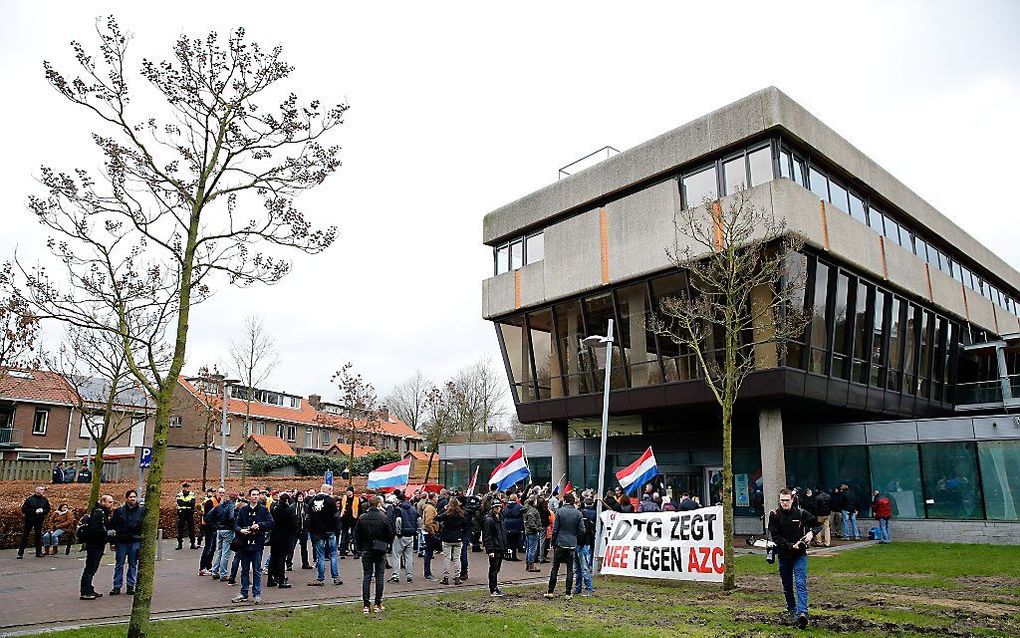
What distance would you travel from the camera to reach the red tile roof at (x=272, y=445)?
2391 inches

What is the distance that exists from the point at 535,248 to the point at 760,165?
10860mm

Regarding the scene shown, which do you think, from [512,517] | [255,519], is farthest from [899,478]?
[255,519]

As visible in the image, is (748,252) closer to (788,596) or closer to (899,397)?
(788,596)

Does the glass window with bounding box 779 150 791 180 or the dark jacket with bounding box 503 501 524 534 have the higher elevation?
the glass window with bounding box 779 150 791 180

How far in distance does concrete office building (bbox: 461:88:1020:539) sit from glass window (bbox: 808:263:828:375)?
72 mm

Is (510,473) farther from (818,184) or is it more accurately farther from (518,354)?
(818,184)

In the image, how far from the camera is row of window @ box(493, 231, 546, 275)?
105ft

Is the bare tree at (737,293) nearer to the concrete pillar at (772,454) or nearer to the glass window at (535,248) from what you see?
the concrete pillar at (772,454)

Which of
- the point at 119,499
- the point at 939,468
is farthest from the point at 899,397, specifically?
the point at 119,499

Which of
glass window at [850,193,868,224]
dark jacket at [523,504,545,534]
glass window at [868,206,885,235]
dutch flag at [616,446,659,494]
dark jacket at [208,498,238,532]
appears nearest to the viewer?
dark jacket at [208,498,238,532]

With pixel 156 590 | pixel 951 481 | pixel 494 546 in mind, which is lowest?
pixel 156 590

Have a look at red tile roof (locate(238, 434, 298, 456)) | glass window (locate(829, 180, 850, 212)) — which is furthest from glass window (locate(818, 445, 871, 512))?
red tile roof (locate(238, 434, 298, 456))

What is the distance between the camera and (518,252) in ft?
109

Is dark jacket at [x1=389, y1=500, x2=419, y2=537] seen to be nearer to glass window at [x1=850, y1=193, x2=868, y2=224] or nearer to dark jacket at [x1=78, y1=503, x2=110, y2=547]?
dark jacket at [x1=78, y1=503, x2=110, y2=547]
